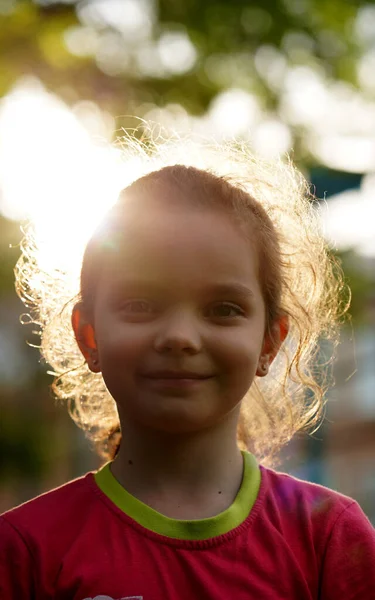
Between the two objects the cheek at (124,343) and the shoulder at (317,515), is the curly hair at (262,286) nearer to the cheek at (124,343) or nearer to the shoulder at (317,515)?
the cheek at (124,343)

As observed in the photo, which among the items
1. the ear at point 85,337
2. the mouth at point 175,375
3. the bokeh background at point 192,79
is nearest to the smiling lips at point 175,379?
the mouth at point 175,375

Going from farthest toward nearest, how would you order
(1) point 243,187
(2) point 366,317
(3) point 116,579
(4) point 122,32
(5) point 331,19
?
(2) point 366,317 → (4) point 122,32 → (5) point 331,19 → (1) point 243,187 → (3) point 116,579

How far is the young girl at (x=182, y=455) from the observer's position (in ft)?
5.33

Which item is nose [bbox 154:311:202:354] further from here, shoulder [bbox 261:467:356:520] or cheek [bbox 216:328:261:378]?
shoulder [bbox 261:467:356:520]

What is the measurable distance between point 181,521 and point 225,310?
399mm

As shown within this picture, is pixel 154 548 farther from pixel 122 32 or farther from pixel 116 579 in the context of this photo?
pixel 122 32

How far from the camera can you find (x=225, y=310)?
5.60ft

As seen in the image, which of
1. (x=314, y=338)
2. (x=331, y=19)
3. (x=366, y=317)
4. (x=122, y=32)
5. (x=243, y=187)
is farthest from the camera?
(x=366, y=317)

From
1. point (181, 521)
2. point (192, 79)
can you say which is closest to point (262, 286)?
point (181, 521)

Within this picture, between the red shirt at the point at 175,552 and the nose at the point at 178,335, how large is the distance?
1.02 ft

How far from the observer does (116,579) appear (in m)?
1.60

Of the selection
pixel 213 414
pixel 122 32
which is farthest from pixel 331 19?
pixel 213 414

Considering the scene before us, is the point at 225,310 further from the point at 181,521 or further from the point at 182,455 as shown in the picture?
the point at 181,521

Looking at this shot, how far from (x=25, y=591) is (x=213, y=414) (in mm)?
466
